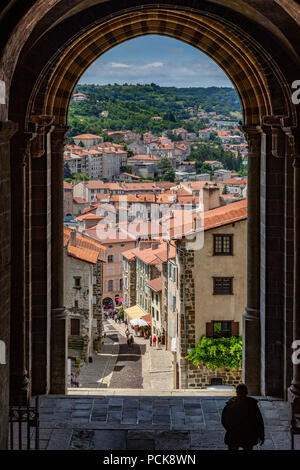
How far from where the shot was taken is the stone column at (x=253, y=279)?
659 inches

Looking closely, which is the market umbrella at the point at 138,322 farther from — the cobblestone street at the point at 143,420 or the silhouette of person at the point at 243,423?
the silhouette of person at the point at 243,423

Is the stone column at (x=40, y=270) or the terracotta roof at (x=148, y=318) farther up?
the stone column at (x=40, y=270)

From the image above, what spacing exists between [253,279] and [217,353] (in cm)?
1750

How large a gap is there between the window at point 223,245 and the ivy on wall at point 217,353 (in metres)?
3.92

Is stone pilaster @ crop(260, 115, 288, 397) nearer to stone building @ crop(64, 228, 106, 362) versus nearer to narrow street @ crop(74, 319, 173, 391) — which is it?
narrow street @ crop(74, 319, 173, 391)

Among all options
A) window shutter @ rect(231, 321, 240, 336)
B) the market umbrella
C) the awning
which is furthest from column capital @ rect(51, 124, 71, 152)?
the awning

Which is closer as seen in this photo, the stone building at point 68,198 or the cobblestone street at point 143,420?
the cobblestone street at point 143,420

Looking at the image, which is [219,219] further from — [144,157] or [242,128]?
[144,157]

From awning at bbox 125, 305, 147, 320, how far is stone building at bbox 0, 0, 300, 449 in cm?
Answer: 5087

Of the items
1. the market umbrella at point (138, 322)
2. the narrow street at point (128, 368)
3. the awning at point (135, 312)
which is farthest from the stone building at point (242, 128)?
the awning at point (135, 312)

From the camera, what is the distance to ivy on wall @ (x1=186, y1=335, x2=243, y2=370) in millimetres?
33656

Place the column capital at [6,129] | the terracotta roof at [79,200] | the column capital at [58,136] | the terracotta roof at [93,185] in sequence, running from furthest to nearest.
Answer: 1. the terracotta roof at [93,185]
2. the terracotta roof at [79,200]
3. the column capital at [58,136]
4. the column capital at [6,129]

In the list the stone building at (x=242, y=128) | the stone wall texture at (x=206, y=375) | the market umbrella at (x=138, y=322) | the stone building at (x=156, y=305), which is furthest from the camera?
the market umbrella at (x=138, y=322)
